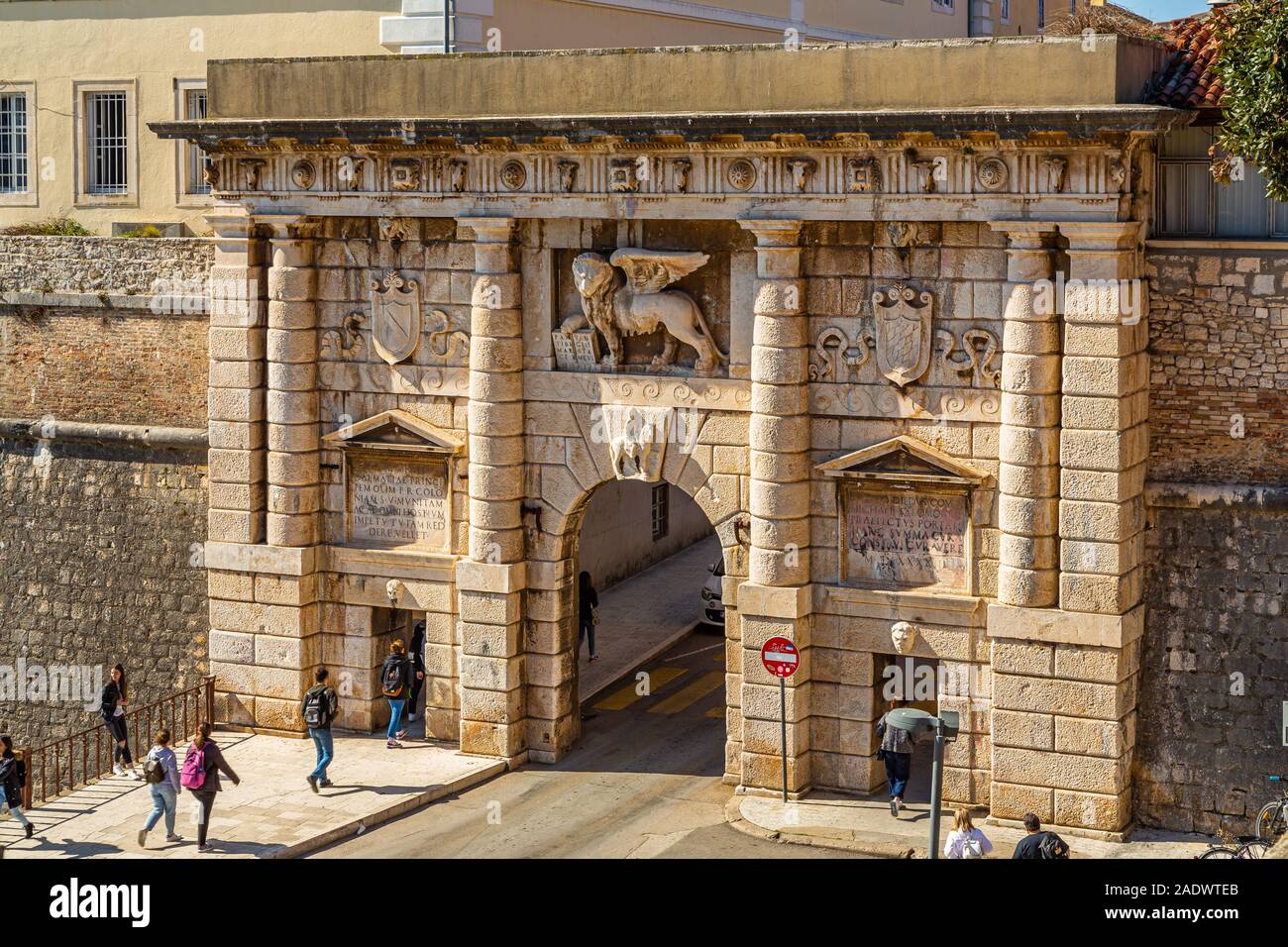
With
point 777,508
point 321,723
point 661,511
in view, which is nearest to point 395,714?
point 321,723

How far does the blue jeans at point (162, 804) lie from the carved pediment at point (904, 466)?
894cm

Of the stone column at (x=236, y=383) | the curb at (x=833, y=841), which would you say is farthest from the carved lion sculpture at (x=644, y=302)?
the curb at (x=833, y=841)

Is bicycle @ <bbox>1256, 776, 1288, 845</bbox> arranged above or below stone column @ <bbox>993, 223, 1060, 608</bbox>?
below

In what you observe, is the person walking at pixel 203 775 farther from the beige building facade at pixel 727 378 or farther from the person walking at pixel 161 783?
the beige building facade at pixel 727 378

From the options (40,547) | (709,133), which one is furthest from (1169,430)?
(40,547)

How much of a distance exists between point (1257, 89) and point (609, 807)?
11824 mm

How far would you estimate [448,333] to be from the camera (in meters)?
28.0

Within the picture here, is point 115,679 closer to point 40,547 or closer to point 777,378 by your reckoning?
point 40,547

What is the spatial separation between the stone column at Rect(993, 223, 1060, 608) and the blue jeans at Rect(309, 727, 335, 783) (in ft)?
29.2

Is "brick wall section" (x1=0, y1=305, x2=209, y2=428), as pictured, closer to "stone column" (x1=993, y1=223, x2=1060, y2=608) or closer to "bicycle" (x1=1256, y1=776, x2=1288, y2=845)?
"stone column" (x1=993, y1=223, x2=1060, y2=608)

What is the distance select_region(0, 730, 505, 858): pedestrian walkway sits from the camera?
2473 centimetres

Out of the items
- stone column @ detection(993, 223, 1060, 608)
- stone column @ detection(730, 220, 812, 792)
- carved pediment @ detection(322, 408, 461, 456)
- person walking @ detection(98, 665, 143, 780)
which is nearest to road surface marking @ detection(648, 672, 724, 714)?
stone column @ detection(730, 220, 812, 792)

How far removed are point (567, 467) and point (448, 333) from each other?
248cm

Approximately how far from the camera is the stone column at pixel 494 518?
27.4 metres
